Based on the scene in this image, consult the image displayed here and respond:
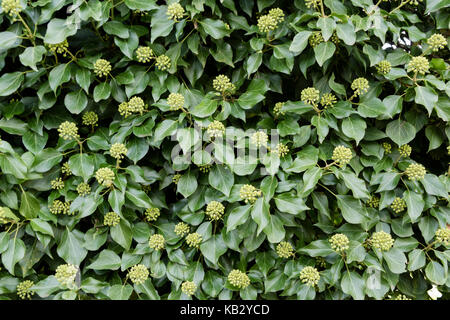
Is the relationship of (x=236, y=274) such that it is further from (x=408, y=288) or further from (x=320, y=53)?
(x=320, y=53)

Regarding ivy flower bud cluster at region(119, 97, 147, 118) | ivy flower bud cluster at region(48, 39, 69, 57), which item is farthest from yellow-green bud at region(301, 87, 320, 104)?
ivy flower bud cluster at region(48, 39, 69, 57)

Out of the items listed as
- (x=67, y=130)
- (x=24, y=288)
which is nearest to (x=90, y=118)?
(x=67, y=130)

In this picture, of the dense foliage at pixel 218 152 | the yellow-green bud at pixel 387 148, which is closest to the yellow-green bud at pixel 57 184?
the dense foliage at pixel 218 152

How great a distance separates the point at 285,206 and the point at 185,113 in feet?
2.08

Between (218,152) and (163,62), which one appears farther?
(163,62)

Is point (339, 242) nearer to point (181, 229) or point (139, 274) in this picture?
point (181, 229)

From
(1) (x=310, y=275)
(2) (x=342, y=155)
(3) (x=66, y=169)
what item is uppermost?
(2) (x=342, y=155)

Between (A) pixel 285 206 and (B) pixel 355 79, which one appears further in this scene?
(B) pixel 355 79

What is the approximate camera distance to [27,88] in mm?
2043

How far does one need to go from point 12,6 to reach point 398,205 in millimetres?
2018

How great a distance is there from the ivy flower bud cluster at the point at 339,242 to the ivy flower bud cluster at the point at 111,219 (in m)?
1.03

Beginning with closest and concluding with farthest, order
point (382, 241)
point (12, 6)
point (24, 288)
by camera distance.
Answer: point (12, 6), point (382, 241), point (24, 288)

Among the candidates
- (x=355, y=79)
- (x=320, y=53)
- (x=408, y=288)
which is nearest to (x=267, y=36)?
(x=320, y=53)

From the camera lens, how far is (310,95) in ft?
5.89
